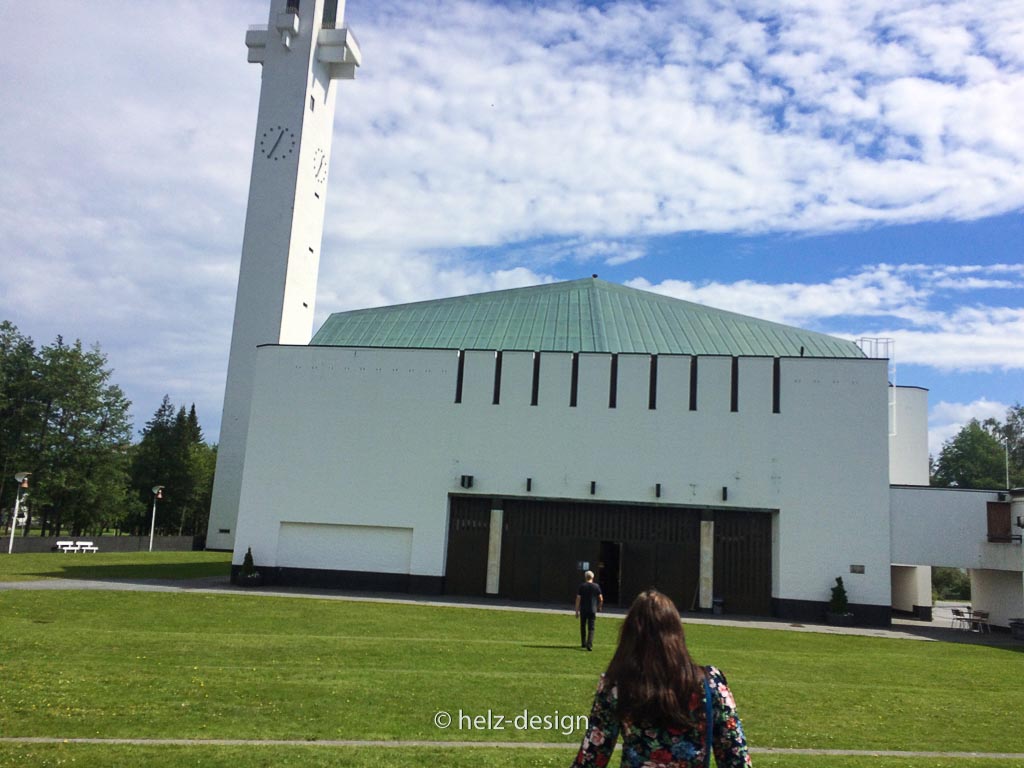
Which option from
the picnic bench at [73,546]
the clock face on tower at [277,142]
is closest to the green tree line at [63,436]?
the picnic bench at [73,546]

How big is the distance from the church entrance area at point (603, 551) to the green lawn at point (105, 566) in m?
11.4

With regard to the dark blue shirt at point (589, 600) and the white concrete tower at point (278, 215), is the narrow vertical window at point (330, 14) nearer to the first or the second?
the white concrete tower at point (278, 215)

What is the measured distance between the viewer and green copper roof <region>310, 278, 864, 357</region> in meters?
31.9

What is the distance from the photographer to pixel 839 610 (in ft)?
83.7

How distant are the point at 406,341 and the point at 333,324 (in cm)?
493

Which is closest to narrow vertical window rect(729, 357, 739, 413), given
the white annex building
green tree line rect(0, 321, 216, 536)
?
the white annex building

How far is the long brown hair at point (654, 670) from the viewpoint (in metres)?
3.25

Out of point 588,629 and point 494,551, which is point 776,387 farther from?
point 588,629

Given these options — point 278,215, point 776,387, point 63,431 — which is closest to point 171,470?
point 63,431

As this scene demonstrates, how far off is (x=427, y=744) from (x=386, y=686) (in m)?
3.03

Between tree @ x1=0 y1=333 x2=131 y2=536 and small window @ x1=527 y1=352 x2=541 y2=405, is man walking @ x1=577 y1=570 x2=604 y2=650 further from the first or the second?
tree @ x1=0 y1=333 x2=131 y2=536

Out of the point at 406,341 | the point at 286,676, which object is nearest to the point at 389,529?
the point at 406,341

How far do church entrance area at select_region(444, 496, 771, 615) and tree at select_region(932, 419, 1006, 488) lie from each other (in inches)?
2253

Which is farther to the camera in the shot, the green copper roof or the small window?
the green copper roof
